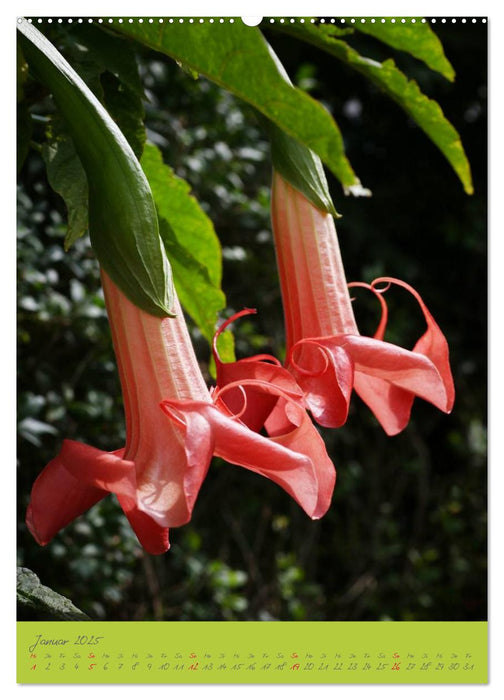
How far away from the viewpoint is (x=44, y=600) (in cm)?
46

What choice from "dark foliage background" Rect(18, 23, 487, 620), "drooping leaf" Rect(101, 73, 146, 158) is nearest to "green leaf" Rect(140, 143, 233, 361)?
"drooping leaf" Rect(101, 73, 146, 158)

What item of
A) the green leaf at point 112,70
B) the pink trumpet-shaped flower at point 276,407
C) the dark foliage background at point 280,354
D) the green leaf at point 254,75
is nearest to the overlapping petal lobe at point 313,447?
the pink trumpet-shaped flower at point 276,407

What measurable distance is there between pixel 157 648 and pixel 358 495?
1.14 meters

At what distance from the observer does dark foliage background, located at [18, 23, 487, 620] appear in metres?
1.00

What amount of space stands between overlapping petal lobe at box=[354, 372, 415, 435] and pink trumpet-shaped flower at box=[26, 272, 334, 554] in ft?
0.21

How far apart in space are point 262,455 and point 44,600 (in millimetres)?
180

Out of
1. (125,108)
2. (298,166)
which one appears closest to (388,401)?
(298,166)

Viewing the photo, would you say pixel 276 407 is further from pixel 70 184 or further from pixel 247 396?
pixel 70 184

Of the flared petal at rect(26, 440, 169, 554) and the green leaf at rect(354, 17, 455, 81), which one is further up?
the green leaf at rect(354, 17, 455, 81)

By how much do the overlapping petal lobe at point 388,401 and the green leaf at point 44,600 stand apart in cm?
19

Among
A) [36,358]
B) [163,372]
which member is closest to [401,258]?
[36,358]

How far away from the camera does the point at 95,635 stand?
62 cm

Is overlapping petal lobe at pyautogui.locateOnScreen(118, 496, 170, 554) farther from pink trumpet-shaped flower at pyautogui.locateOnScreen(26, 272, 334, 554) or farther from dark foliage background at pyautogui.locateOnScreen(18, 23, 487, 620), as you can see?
dark foliage background at pyautogui.locateOnScreen(18, 23, 487, 620)

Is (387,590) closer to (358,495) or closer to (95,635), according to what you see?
(358,495)
